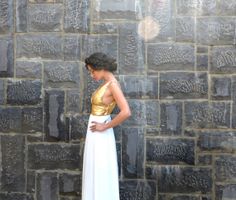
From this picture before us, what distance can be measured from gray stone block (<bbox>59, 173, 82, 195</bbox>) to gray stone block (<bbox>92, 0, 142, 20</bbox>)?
1.79 metres

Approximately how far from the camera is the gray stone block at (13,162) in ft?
20.0

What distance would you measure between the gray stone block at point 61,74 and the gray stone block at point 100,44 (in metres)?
0.20

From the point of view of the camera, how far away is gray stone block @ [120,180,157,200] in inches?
236

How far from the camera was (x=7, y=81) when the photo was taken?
20.0 feet

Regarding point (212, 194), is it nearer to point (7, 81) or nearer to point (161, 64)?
point (161, 64)

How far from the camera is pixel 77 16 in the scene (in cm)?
596

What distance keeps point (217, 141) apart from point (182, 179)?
569 mm

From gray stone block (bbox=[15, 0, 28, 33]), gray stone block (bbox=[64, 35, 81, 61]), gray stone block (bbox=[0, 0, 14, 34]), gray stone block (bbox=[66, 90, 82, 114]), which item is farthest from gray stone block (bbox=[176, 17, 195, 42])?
gray stone block (bbox=[0, 0, 14, 34])

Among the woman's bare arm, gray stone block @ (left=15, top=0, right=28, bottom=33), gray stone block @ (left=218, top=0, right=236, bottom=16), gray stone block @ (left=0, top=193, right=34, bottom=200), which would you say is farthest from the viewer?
gray stone block @ (left=0, top=193, right=34, bottom=200)

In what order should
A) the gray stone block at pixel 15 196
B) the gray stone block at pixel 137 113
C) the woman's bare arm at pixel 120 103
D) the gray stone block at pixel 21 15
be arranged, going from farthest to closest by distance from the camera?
the gray stone block at pixel 15 196
the gray stone block at pixel 21 15
the gray stone block at pixel 137 113
the woman's bare arm at pixel 120 103

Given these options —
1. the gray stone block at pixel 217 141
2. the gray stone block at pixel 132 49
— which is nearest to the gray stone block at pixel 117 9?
the gray stone block at pixel 132 49

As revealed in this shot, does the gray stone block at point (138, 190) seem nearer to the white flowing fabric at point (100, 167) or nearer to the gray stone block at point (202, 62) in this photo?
the white flowing fabric at point (100, 167)

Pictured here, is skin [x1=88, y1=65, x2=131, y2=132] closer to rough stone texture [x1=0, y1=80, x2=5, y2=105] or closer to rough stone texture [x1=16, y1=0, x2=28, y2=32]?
rough stone texture [x1=16, y1=0, x2=28, y2=32]

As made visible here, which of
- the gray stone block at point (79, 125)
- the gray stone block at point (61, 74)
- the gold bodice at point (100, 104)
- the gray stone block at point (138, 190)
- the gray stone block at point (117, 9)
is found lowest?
the gray stone block at point (138, 190)
